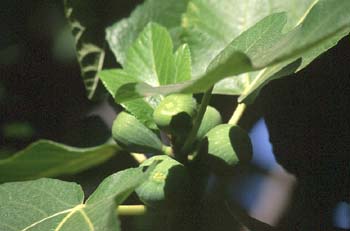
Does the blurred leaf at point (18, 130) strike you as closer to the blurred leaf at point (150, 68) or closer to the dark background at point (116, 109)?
the dark background at point (116, 109)

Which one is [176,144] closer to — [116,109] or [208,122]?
[208,122]

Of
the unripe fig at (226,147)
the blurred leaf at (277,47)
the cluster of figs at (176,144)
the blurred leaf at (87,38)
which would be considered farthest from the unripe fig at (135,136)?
the blurred leaf at (87,38)

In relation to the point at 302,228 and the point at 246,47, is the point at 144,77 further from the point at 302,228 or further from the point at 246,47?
the point at 302,228

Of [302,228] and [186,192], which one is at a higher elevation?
[186,192]

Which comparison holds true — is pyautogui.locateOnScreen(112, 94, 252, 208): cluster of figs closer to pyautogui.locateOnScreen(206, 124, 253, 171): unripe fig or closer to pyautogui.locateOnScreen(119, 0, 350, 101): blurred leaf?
pyautogui.locateOnScreen(206, 124, 253, 171): unripe fig

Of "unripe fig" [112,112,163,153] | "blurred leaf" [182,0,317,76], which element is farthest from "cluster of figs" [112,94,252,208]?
"blurred leaf" [182,0,317,76]

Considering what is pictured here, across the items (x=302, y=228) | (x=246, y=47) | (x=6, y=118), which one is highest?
(x=246, y=47)

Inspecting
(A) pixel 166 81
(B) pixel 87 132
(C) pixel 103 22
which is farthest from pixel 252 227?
(C) pixel 103 22
